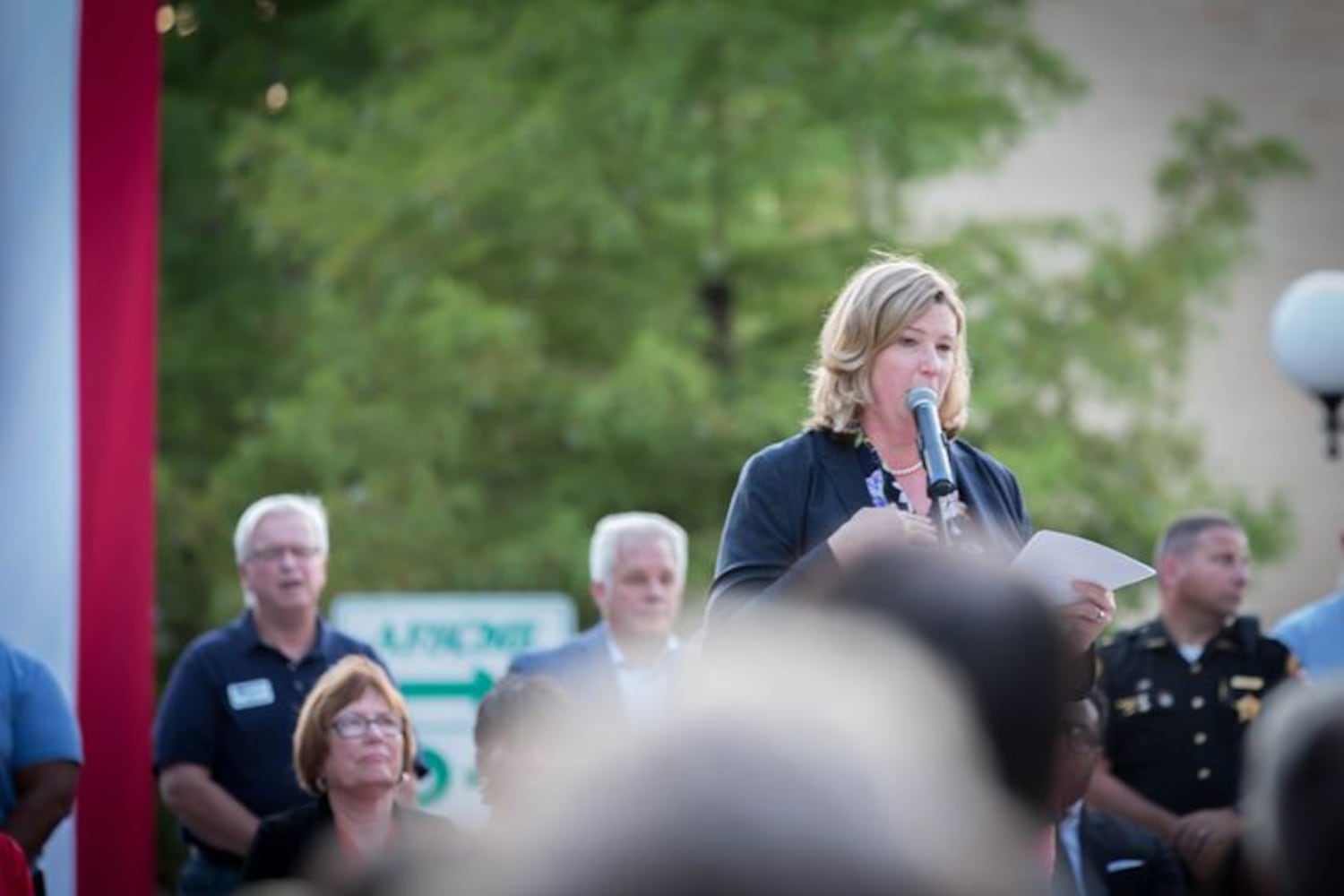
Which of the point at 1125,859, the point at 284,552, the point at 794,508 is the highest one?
the point at 284,552

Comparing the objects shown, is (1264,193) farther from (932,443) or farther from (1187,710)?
(932,443)

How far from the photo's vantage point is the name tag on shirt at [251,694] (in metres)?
6.95

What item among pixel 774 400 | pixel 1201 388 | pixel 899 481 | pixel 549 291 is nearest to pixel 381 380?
pixel 549 291

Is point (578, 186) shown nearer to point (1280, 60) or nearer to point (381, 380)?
point (381, 380)

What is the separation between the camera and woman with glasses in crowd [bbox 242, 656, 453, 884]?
19.5 ft

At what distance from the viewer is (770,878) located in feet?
3.98

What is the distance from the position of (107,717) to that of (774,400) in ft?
21.2

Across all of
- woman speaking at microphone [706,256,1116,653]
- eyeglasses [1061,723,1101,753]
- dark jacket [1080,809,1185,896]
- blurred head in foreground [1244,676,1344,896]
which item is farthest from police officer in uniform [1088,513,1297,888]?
→ blurred head in foreground [1244,676,1344,896]

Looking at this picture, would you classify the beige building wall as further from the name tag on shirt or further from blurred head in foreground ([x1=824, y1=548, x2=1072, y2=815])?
blurred head in foreground ([x1=824, y1=548, x2=1072, y2=815])

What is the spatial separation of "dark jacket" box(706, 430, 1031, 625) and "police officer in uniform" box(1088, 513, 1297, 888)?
11.7ft

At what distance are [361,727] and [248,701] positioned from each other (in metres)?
0.95

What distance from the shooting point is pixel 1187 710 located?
7562mm

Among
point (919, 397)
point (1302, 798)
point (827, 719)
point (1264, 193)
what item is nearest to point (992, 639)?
point (827, 719)

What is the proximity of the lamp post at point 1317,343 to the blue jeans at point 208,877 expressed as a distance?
4.41 metres
